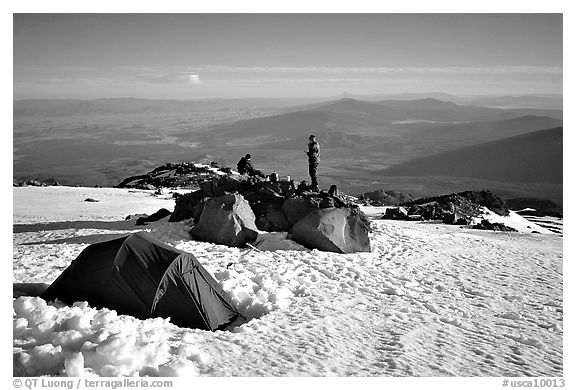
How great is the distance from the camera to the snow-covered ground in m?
5.86

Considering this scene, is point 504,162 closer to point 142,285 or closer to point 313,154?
point 313,154

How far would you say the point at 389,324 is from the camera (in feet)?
25.0

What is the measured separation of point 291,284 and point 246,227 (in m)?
3.34

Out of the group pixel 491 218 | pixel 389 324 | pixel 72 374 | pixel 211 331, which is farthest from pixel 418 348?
pixel 491 218

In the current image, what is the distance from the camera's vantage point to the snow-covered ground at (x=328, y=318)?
5.86 meters

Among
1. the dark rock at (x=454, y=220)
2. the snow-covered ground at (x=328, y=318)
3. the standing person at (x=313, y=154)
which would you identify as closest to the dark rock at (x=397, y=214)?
the dark rock at (x=454, y=220)

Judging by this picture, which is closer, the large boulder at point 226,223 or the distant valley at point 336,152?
the large boulder at point 226,223

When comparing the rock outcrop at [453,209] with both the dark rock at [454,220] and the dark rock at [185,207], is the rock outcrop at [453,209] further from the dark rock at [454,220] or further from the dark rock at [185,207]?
the dark rock at [185,207]

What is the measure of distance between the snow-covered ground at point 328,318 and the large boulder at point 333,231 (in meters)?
0.45

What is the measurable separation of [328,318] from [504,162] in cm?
10638

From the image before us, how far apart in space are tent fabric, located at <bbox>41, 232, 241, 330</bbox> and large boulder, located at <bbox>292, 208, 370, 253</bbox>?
4.77m

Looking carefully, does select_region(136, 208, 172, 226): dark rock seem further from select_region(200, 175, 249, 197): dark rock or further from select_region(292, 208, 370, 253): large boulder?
select_region(292, 208, 370, 253): large boulder

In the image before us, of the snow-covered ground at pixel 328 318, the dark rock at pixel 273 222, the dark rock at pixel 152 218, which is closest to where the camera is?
the snow-covered ground at pixel 328 318

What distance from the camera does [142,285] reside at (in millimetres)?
7219
